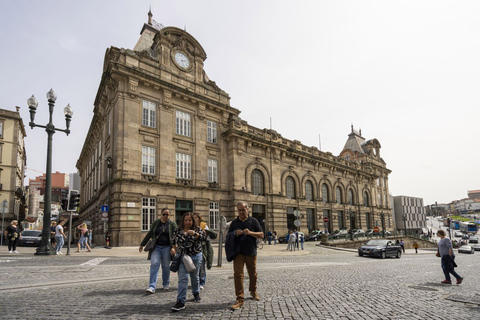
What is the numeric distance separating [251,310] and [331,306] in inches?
60.3

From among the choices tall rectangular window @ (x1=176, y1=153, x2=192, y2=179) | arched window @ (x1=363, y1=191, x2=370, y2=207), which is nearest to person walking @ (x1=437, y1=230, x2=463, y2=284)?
tall rectangular window @ (x1=176, y1=153, x2=192, y2=179)

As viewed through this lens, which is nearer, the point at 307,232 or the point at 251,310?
the point at 251,310

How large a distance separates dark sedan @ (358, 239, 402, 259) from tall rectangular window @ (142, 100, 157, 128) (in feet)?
62.1

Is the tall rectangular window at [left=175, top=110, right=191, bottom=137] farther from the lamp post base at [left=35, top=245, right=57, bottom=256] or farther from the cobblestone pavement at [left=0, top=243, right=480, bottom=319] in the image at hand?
the cobblestone pavement at [left=0, top=243, right=480, bottom=319]

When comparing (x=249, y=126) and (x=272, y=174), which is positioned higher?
(x=249, y=126)

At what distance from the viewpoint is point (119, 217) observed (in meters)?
22.6

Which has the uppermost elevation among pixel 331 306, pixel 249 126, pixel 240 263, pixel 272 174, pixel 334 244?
pixel 249 126

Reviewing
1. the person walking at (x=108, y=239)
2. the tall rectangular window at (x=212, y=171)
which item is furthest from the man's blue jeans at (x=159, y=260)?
the tall rectangular window at (x=212, y=171)

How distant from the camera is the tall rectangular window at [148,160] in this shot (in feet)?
82.8

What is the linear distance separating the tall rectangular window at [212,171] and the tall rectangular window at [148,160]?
5.79 meters

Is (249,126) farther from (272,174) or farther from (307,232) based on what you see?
(307,232)

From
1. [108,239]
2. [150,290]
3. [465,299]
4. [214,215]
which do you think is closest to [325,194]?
[214,215]

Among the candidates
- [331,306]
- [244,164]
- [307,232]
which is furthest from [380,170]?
[331,306]

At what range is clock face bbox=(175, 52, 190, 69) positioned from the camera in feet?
96.3
